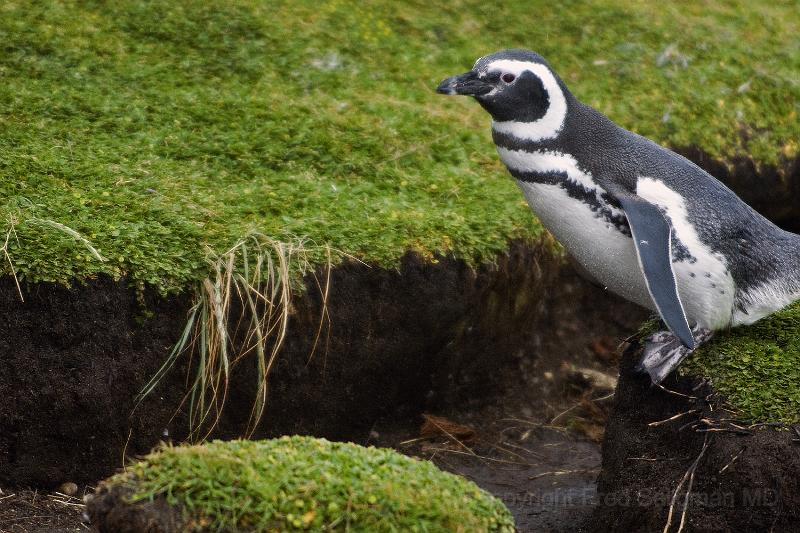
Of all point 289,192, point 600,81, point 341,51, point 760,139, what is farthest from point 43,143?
point 760,139

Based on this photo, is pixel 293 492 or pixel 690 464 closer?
pixel 293 492

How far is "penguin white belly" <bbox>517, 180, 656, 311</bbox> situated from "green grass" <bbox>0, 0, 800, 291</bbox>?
0.74m

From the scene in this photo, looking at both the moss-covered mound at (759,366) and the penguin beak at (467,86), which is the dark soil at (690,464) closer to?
the moss-covered mound at (759,366)

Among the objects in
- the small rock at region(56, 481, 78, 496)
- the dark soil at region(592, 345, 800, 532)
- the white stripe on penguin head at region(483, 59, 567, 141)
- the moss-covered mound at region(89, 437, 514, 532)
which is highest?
the white stripe on penguin head at region(483, 59, 567, 141)

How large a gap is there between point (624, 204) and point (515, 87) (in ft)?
1.70

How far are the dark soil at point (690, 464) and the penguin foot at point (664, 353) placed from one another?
0.05 m

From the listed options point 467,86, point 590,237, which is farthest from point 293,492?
point 467,86

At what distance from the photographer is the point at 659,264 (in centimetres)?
310

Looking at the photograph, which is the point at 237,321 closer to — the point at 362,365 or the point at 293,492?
the point at 362,365

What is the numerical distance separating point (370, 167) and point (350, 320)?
0.93m

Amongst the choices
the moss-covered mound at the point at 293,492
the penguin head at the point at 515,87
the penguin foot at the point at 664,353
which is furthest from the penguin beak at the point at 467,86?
the moss-covered mound at the point at 293,492

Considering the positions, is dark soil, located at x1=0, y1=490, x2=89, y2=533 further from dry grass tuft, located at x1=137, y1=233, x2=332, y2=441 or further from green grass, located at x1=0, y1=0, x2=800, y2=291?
green grass, located at x1=0, y1=0, x2=800, y2=291

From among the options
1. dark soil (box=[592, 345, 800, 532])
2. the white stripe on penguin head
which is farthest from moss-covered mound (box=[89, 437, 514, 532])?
the white stripe on penguin head

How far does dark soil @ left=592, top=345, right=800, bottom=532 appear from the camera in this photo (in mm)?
2979
